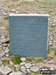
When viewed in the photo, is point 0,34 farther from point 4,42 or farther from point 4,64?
point 4,64

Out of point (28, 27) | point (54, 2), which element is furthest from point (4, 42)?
point (54, 2)

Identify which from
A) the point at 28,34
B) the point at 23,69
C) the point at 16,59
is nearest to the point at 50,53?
the point at 28,34

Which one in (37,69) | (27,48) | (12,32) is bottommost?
(37,69)

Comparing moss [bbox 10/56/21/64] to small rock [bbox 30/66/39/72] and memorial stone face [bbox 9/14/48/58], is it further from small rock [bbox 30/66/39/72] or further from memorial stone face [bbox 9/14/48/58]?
small rock [bbox 30/66/39/72]

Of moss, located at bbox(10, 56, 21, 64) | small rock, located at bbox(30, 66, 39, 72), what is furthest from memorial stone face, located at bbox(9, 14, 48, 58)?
small rock, located at bbox(30, 66, 39, 72)

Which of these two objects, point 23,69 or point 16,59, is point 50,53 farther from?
point 23,69

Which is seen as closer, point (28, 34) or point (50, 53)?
point (28, 34)

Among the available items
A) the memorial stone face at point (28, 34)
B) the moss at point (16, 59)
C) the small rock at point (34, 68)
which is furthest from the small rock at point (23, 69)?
the memorial stone face at point (28, 34)

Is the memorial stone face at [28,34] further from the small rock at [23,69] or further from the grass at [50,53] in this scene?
the small rock at [23,69]
